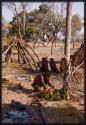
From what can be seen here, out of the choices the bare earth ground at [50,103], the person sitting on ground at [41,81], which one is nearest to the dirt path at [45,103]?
the bare earth ground at [50,103]

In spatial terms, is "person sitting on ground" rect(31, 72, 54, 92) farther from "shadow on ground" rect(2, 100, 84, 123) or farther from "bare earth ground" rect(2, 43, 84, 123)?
"shadow on ground" rect(2, 100, 84, 123)

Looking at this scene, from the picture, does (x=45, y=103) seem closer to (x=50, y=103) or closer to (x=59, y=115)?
(x=50, y=103)

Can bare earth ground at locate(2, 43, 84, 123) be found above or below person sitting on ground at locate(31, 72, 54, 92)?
below

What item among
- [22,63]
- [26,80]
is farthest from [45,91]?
[22,63]

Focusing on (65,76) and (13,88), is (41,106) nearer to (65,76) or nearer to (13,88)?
(65,76)

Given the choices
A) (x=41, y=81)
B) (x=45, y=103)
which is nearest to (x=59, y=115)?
(x=45, y=103)

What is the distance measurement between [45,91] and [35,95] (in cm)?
49

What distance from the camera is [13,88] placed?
548 inches

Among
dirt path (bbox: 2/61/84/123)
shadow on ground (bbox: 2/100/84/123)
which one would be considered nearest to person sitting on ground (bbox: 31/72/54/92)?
dirt path (bbox: 2/61/84/123)

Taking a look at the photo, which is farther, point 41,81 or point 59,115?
point 41,81

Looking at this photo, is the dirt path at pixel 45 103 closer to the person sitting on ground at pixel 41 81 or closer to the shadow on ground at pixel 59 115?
the shadow on ground at pixel 59 115

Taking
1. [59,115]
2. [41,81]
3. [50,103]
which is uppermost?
[41,81]

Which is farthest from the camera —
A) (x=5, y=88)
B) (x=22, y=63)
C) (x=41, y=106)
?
(x=22, y=63)

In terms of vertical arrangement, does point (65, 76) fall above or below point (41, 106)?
above
